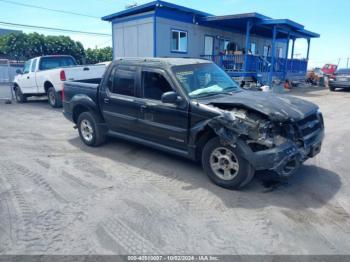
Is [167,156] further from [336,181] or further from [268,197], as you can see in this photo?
[336,181]

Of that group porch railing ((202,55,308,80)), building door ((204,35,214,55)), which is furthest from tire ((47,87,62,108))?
building door ((204,35,214,55))

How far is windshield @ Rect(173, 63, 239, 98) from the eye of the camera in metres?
4.65

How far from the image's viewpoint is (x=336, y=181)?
4547 mm

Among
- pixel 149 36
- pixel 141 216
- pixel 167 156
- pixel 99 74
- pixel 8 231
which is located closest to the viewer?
pixel 8 231

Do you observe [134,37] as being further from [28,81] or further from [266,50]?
[266,50]

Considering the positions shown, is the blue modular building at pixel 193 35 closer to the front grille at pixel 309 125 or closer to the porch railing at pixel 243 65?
the porch railing at pixel 243 65

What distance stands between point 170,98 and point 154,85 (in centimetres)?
73

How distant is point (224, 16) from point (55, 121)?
12.3 m

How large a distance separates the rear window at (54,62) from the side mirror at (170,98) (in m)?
9.08

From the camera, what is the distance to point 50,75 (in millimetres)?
10812

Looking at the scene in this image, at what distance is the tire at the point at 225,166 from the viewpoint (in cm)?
397

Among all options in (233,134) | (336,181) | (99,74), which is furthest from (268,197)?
(99,74)

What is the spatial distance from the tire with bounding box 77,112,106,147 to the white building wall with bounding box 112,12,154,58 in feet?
37.1

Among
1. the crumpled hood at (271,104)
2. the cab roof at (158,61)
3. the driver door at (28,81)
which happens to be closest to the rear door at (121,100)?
the cab roof at (158,61)
